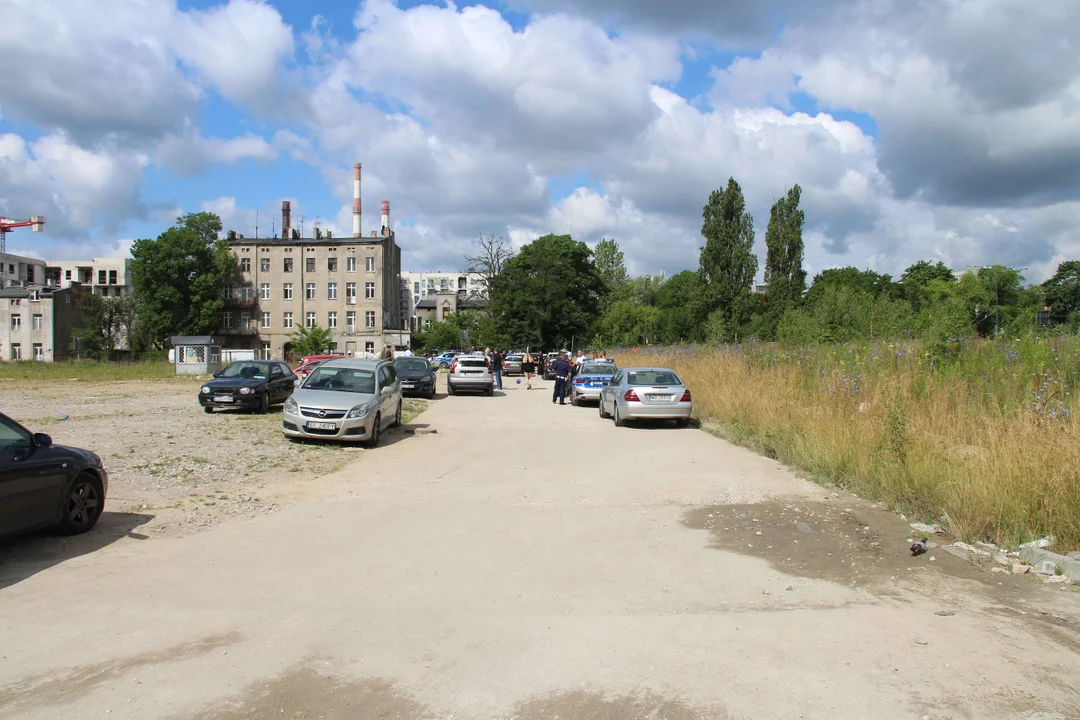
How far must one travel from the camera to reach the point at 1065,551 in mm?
6531

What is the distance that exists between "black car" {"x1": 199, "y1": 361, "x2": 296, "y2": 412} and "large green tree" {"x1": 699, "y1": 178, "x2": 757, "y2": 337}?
137 feet

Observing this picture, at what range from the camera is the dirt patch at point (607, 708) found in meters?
3.78

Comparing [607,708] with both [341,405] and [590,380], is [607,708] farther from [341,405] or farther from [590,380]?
[590,380]

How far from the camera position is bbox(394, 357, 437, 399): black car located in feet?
95.5

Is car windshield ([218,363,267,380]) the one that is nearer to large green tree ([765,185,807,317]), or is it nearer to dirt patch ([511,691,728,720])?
dirt patch ([511,691,728,720])

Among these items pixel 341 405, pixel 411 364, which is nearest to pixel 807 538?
pixel 341 405

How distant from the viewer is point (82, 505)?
7.45 m

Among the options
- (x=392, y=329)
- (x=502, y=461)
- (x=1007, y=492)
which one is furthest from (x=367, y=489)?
(x=392, y=329)

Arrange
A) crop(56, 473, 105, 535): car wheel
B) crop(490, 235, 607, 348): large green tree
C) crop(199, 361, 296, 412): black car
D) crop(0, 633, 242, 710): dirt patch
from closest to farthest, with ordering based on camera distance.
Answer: crop(0, 633, 242, 710): dirt patch → crop(56, 473, 105, 535): car wheel → crop(199, 361, 296, 412): black car → crop(490, 235, 607, 348): large green tree

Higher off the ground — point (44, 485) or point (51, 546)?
point (44, 485)

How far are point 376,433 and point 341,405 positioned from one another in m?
1.02

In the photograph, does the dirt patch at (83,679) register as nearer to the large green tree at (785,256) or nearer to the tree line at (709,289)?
the tree line at (709,289)

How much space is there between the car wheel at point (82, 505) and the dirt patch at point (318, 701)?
422cm

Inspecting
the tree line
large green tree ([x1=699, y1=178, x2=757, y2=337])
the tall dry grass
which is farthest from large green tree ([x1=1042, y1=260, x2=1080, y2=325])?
the tall dry grass
